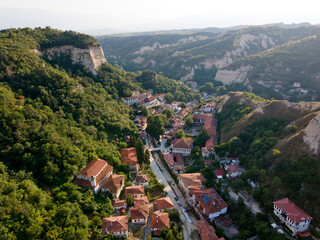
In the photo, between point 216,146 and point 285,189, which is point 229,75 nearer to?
point 216,146

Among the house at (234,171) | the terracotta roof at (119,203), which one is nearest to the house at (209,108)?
the house at (234,171)

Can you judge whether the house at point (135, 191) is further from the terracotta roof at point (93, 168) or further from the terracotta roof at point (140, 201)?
the terracotta roof at point (93, 168)

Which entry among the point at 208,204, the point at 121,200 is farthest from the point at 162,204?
the point at 208,204

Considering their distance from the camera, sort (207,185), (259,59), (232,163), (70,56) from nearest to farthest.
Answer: (207,185)
(232,163)
(70,56)
(259,59)

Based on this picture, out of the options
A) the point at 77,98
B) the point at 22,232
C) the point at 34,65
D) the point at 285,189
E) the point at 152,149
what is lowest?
the point at 152,149

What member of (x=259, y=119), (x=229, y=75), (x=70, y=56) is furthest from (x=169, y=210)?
(x=229, y=75)

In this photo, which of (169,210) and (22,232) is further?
(169,210)
